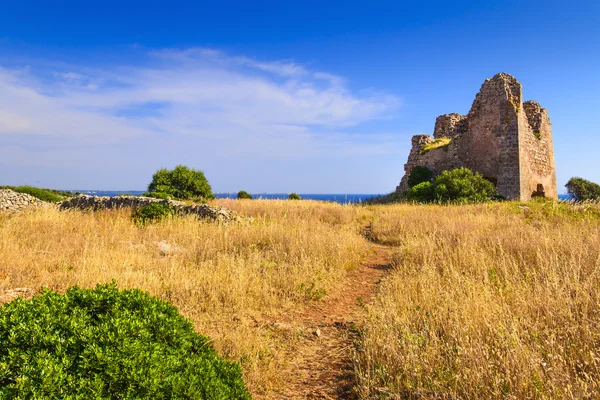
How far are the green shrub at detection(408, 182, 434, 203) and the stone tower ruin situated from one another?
4.02m

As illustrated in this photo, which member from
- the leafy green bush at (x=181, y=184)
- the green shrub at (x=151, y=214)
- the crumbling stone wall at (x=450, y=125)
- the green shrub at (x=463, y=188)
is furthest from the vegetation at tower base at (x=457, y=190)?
the green shrub at (x=151, y=214)

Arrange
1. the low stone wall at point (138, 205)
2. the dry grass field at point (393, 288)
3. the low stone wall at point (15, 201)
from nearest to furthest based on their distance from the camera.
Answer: the dry grass field at point (393, 288) < the low stone wall at point (138, 205) < the low stone wall at point (15, 201)

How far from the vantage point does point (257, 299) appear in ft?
19.1

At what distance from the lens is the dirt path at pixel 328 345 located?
12.1 feet

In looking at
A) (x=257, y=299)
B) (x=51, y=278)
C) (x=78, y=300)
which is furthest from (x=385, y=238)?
(x=78, y=300)

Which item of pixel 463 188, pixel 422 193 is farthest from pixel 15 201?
pixel 463 188

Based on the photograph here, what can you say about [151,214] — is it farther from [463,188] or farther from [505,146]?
[505,146]

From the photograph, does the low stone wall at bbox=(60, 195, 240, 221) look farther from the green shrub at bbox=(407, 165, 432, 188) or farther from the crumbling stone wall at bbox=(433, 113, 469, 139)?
the crumbling stone wall at bbox=(433, 113, 469, 139)

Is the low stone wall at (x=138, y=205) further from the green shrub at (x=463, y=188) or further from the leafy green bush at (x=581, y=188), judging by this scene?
the leafy green bush at (x=581, y=188)

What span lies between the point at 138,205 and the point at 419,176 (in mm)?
16874

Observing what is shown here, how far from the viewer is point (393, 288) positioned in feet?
19.9

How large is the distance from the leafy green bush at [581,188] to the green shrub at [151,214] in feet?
105

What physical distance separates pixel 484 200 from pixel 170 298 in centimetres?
1714

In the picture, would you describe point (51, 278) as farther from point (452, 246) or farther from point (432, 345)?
point (452, 246)
